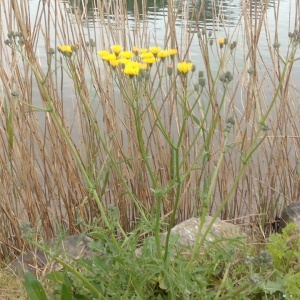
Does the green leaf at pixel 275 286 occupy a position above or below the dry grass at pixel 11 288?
above

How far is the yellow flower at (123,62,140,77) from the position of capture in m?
1.07

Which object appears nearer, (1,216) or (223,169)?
(1,216)

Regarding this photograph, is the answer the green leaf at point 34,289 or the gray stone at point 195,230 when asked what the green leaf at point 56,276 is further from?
the gray stone at point 195,230

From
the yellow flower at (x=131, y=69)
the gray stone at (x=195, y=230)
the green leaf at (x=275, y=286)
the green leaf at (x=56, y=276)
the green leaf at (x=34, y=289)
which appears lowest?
the gray stone at (x=195, y=230)

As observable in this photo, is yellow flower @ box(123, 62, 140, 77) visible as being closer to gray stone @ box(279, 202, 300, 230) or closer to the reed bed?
the reed bed

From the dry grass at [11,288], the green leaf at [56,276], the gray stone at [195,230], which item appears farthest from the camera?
the gray stone at [195,230]

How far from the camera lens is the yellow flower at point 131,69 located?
1073mm

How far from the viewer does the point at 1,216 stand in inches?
83.0

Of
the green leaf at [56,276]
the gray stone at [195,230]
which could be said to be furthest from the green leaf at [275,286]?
the green leaf at [56,276]

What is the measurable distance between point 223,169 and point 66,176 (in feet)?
2.51

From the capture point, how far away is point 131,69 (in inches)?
42.7

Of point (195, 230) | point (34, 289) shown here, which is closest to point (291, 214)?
point (195, 230)

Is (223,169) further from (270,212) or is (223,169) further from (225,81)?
(225,81)

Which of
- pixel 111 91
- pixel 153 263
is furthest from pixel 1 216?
pixel 153 263
